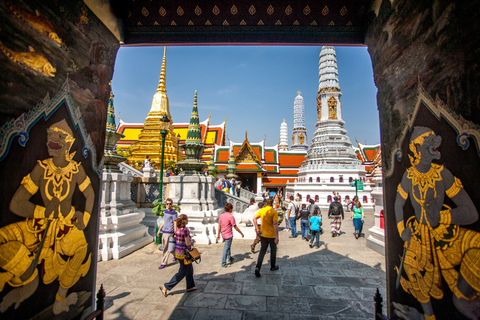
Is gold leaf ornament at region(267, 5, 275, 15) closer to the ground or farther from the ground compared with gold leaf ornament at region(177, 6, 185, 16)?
closer to the ground

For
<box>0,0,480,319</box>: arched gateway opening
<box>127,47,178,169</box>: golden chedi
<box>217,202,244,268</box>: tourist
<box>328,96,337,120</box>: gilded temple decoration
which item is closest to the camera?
<box>0,0,480,319</box>: arched gateway opening

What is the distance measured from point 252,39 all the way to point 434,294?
320cm

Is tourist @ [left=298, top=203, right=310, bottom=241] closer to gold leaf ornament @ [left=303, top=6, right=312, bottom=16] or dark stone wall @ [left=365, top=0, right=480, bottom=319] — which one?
dark stone wall @ [left=365, top=0, right=480, bottom=319]

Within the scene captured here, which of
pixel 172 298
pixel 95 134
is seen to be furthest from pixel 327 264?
pixel 95 134

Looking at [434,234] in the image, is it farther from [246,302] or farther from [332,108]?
[332,108]

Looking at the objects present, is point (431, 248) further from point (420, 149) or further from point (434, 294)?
point (420, 149)

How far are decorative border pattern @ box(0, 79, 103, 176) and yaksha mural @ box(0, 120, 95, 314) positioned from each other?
0.15m

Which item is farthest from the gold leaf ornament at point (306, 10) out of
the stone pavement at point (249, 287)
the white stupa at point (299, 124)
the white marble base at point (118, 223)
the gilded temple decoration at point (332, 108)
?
the white stupa at point (299, 124)

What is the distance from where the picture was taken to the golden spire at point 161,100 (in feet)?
73.8

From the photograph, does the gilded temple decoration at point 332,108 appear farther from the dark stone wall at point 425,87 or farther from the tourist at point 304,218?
the dark stone wall at point 425,87

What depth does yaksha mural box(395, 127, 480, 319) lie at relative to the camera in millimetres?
1692

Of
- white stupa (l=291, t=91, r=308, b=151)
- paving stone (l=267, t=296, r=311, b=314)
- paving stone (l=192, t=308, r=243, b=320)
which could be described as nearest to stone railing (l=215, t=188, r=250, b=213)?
paving stone (l=267, t=296, r=311, b=314)

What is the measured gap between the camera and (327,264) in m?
6.19

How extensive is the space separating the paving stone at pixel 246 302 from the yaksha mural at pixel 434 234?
2.28m
